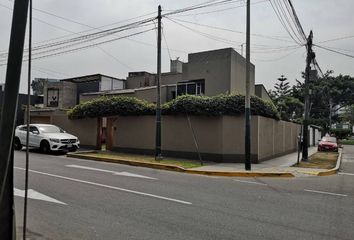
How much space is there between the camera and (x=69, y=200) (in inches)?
334

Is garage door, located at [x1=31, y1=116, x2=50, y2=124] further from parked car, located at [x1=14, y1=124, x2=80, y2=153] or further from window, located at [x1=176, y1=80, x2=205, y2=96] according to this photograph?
window, located at [x1=176, y1=80, x2=205, y2=96]

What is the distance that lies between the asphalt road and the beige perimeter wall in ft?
17.8

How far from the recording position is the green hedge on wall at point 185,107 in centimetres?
1819

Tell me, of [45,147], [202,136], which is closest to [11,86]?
[202,136]

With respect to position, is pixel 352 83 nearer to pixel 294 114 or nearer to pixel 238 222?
pixel 294 114

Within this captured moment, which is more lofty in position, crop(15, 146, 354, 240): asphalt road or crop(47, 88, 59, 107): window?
crop(47, 88, 59, 107): window

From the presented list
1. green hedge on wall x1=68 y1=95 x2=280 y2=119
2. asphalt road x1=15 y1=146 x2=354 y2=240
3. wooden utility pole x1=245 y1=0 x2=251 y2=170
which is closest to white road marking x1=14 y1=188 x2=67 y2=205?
asphalt road x1=15 y1=146 x2=354 y2=240

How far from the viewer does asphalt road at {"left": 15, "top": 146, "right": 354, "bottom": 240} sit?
619cm

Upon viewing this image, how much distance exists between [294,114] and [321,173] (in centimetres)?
4767

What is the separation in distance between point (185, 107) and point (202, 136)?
173 cm

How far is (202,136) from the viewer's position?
61.5ft

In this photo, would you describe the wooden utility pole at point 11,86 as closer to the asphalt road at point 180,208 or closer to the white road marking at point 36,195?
the asphalt road at point 180,208

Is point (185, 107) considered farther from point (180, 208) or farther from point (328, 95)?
point (328, 95)

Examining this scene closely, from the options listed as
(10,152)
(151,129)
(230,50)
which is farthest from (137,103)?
(10,152)
